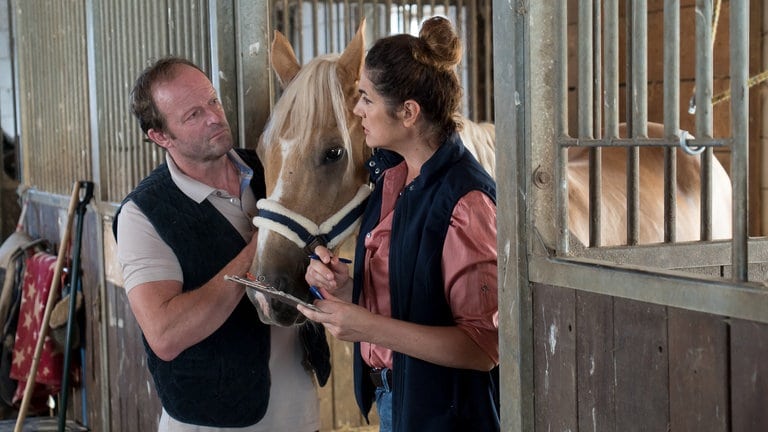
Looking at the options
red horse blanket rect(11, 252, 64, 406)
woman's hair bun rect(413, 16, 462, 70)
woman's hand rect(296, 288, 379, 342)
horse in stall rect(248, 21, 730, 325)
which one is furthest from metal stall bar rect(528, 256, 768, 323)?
red horse blanket rect(11, 252, 64, 406)

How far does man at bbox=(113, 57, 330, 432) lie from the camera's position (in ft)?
6.14

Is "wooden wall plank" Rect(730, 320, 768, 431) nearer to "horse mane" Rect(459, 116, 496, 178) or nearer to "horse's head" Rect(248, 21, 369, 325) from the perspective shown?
"horse's head" Rect(248, 21, 369, 325)

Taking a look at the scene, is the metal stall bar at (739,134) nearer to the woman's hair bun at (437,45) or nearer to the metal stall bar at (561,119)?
the metal stall bar at (561,119)

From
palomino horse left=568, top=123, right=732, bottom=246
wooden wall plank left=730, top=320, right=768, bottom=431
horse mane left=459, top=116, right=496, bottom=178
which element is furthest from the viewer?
palomino horse left=568, top=123, right=732, bottom=246

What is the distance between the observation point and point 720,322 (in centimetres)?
101

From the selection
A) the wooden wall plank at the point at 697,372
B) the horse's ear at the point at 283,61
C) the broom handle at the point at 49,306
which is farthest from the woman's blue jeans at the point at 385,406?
the broom handle at the point at 49,306

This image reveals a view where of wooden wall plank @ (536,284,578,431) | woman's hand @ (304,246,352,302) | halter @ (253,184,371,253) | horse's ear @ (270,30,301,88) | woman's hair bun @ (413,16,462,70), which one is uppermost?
horse's ear @ (270,30,301,88)

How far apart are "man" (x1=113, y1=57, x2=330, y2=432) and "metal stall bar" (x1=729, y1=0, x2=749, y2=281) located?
3.64ft

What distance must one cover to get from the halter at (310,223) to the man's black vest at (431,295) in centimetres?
32

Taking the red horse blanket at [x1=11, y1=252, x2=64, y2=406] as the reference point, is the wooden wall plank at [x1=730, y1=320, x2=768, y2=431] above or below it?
above

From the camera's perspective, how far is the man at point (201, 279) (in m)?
1.87

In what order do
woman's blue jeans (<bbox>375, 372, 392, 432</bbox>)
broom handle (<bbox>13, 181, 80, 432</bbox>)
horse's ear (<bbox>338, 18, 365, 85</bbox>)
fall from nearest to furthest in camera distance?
woman's blue jeans (<bbox>375, 372, 392, 432</bbox>) < horse's ear (<bbox>338, 18, 365, 85</bbox>) < broom handle (<bbox>13, 181, 80, 432</bbox>)

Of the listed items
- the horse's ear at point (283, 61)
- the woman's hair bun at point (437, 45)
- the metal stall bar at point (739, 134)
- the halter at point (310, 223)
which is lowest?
the halter at point (310, 223)

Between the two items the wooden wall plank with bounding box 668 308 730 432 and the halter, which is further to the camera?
the halter
